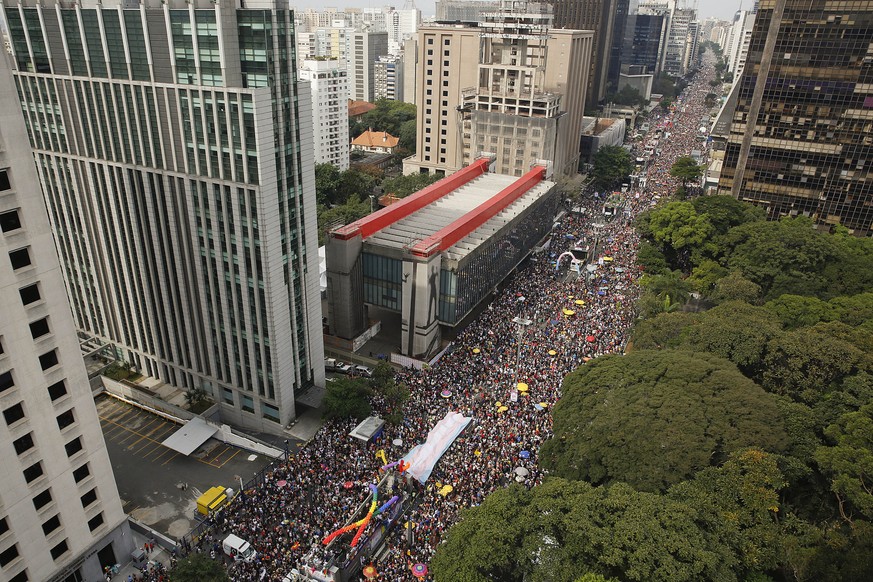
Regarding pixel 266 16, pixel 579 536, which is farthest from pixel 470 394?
pixel 266 16

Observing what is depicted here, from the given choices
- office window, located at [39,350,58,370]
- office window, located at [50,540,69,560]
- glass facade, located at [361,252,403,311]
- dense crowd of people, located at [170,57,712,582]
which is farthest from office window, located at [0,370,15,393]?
glass facade, located at [361,252,403,311]

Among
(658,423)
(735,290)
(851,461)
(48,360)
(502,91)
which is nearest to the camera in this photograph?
(48,360)

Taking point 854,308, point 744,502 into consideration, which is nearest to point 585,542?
point 744,502

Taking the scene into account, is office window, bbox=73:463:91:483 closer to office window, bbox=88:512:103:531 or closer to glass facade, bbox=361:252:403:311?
office window, bbox=88:512:103:531

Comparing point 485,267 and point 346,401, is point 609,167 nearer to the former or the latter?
point 485,267

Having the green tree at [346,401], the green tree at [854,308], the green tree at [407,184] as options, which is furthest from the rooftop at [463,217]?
the green tree at [854,308]

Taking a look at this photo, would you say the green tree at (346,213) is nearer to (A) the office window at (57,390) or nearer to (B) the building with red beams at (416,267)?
(B) the building with red beams at (416,267)
